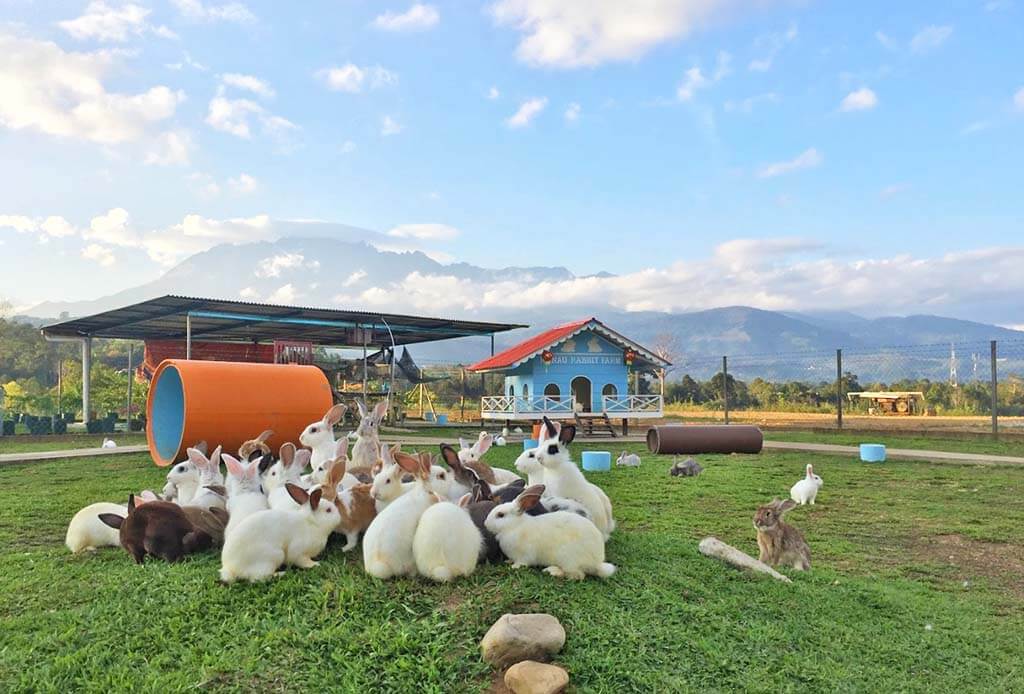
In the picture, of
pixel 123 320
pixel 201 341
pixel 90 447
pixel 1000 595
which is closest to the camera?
pixel 1000 595

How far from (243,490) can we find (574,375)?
16466 millimetres

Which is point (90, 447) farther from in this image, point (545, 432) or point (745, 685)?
point (745, 685)

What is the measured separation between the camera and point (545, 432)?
534 cm

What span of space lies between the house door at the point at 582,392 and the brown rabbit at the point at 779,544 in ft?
51.0

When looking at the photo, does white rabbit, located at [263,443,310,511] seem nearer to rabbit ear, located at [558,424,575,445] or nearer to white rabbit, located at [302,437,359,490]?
white rabbit, located at [302,437,359,490]

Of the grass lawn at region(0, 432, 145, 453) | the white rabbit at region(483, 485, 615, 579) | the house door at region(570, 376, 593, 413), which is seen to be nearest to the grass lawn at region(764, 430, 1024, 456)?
the house door at region(570, 376, 593, 413)

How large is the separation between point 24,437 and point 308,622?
1976 centimetres

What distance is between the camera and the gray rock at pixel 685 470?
11.4 m

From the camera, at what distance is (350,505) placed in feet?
14.9

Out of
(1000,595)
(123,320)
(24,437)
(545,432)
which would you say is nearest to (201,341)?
(123,320)

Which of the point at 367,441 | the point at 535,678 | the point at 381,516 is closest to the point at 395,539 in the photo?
the point at 381,516

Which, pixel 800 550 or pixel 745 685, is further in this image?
pixel 800 550

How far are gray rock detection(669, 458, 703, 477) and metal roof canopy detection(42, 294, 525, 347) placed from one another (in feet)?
39.1

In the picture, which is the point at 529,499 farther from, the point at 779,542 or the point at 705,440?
the point at 705,440
